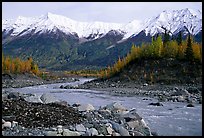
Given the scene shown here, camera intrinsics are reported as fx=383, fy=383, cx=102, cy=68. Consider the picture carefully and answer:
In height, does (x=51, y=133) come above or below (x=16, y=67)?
above

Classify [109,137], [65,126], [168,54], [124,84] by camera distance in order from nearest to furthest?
[109,137], [65,126], [124,84], [168,54]

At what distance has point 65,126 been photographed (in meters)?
17.4

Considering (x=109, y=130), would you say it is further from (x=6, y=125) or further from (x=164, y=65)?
(x=164, y=65)

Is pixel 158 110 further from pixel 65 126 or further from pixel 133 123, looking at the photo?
pixel 65 126

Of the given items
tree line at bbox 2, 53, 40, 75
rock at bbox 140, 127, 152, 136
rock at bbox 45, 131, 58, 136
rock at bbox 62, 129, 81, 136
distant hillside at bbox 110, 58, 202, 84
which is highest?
rock at bbox 45, 131, 58, 136

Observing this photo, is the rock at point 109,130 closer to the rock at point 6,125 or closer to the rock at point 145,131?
the rock at point 145,131

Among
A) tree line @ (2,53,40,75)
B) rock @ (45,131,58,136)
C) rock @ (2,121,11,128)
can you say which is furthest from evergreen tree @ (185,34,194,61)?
rock @ (45,131,58,136)

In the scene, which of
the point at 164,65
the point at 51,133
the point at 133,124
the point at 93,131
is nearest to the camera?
the point at 51,133

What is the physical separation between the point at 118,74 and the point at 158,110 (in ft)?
146

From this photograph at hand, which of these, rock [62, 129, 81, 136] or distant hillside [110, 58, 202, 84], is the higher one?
rock [62, 129, 81, 136]

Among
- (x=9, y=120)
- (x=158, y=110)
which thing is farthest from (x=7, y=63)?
(x=9, y=120)

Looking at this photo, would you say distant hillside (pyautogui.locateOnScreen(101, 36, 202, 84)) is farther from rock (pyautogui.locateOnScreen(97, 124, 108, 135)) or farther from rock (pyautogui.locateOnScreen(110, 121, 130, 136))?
rock (pyautogui.locateOnScreen(97, 124, 108, 135))

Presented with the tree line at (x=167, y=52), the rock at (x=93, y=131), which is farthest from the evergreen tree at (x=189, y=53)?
the rock at (x=93, y=131)

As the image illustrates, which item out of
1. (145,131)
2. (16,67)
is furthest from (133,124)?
(16,67)
